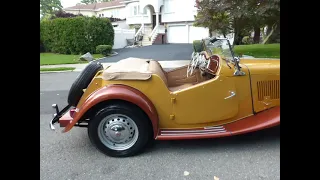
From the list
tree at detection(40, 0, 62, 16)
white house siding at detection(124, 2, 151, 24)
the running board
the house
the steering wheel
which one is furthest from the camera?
tree at detection(40, 0, 62, 16)

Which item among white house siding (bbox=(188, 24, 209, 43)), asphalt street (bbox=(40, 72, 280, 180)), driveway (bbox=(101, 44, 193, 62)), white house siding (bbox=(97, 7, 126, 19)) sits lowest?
asphalt street (bbox=(40, 72, 280, 180))

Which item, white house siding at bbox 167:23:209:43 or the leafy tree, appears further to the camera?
white house siding at bbox 167:23:209:43

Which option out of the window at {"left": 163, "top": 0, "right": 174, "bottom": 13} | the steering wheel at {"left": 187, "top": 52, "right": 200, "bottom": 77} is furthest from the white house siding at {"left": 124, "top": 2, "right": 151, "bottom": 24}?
the steering wheel at {"left": 187, "top": 52, "right": 200, "bottom": 77}

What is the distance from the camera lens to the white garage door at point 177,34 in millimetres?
31453

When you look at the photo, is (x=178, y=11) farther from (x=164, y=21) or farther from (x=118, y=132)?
(x=118, y=132)

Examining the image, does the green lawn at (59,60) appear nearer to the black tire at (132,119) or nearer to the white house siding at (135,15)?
the black tire at (132,119)

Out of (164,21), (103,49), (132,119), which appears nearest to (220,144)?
(132,119)

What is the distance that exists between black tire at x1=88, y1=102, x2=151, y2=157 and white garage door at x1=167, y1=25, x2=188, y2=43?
28932 mm

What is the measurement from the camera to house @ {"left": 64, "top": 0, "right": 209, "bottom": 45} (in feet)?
100

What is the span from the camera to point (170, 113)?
3.36m

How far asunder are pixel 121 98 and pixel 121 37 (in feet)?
80.0

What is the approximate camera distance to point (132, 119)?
3.28 meters

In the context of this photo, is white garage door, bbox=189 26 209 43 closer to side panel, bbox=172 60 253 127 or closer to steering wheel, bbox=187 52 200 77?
steering wheel, bbox=187 52 200 77
